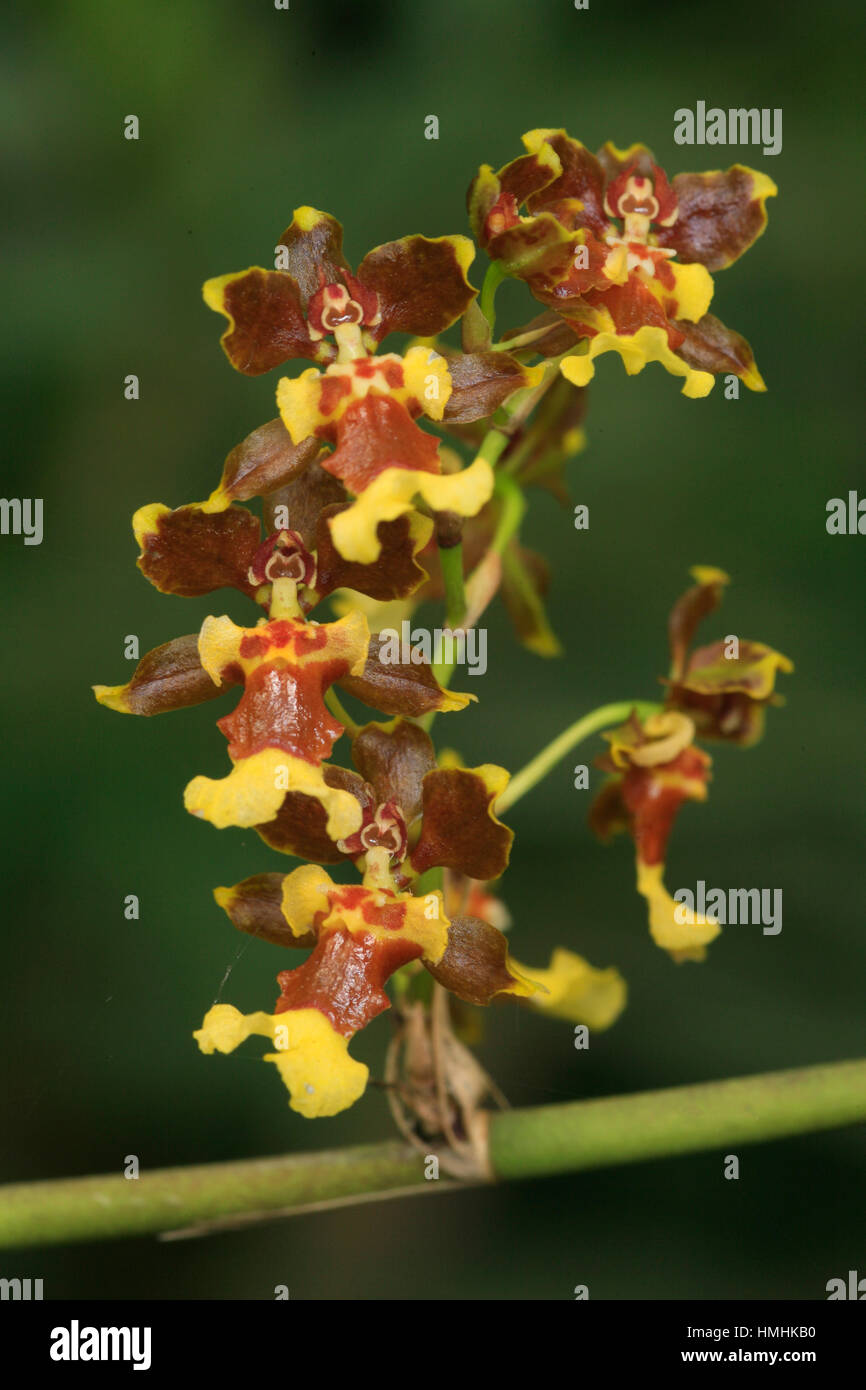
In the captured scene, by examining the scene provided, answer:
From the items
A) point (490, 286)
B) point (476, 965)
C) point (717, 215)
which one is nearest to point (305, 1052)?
point (476, 965)

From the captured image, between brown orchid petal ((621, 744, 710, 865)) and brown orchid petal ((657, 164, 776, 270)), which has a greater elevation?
brown orchid petal ((657, 164, 776, 270))

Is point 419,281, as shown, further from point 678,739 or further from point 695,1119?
point 695,1119

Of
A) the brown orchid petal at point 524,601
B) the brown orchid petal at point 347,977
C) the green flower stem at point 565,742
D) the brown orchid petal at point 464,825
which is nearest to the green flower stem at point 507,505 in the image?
the brown orchid petal at point 524,601

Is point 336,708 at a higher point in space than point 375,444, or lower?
lower

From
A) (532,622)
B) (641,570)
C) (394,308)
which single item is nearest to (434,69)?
(641,570)

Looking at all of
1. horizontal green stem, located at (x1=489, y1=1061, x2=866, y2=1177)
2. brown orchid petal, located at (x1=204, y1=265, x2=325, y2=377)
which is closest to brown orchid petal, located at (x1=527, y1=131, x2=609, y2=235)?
brown orchid petal, located at (x1=204, y1=265, x2=325, y2=377)

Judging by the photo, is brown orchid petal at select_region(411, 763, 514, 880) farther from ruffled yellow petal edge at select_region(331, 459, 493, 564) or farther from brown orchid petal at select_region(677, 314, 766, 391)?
brown orchid petal at select_region(677, 314, 766, 391)

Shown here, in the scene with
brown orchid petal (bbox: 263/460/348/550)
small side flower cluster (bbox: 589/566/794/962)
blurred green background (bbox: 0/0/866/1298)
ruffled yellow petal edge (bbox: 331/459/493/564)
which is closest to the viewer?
ruffled yellow petal edge (bbox: 331/459/493/564)
